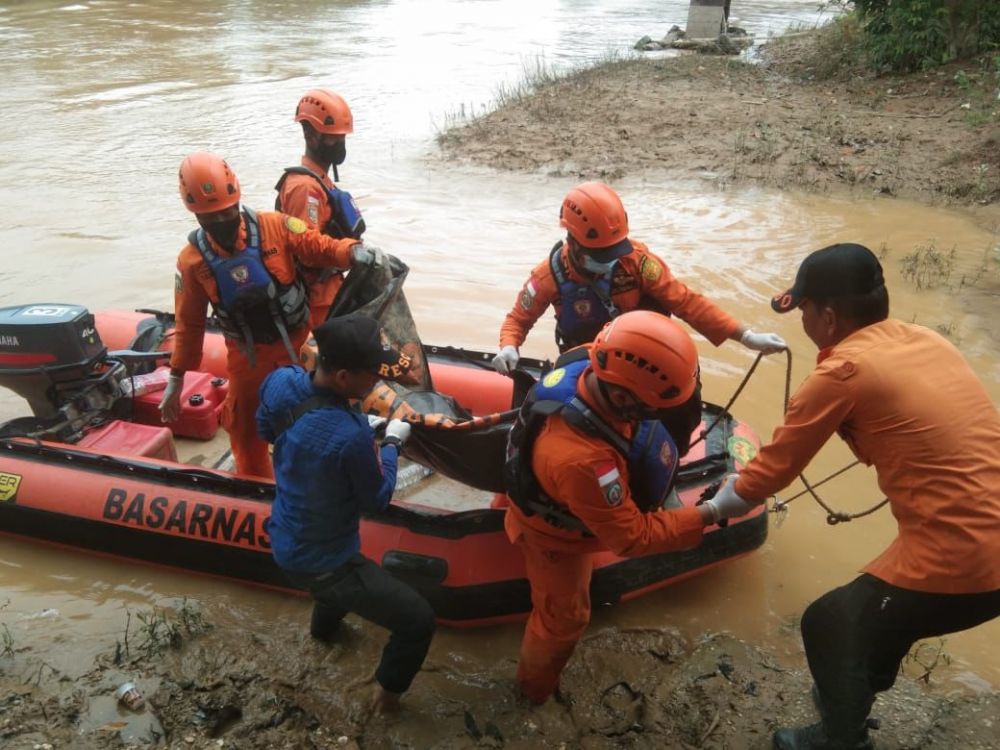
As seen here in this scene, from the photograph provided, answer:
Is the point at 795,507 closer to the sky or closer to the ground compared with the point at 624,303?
closer to the ground

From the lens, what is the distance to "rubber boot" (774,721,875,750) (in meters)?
2.47

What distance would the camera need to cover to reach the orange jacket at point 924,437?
2.12 meters

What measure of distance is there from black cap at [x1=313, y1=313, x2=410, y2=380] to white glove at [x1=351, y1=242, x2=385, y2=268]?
1.21 meters

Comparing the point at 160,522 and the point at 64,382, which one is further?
the point at 64,382

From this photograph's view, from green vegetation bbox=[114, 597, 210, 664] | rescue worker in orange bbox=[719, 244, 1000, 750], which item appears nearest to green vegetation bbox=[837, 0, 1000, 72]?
rescue worker in orange bbox=[719, 244, 1000, 750]

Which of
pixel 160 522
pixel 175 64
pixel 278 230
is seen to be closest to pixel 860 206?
pixel 278 230

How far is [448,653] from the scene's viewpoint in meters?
3.38

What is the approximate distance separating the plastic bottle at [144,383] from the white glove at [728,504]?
10.8 feet

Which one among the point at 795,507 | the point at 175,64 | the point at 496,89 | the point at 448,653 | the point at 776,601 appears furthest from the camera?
the point at 175,64

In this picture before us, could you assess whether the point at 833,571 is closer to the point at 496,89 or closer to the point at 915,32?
the point at 915,32

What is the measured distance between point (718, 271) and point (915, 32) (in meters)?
7.44

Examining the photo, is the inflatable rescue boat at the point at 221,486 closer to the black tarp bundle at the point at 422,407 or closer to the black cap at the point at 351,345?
the black tarp bundle at the point at 422,407

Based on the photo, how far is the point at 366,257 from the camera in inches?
142

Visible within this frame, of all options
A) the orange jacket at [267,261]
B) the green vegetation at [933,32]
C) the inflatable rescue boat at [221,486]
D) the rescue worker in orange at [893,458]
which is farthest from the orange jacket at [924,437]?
the green vegetation at [933,32]
